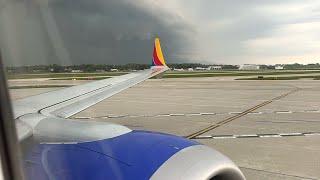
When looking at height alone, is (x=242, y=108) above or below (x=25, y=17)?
below

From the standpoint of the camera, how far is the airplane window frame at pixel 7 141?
1.25m

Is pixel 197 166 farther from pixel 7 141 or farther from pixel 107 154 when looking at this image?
pixel 7 141

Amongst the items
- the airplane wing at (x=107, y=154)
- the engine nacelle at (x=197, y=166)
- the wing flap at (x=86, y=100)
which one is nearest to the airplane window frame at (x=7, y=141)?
the airplane wing at (x=107, y=154)

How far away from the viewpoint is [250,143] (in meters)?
10.1

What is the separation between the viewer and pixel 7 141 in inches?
50.3

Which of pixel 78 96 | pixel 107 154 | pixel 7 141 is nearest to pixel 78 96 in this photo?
pixel 78 96

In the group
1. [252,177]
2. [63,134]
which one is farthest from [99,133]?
[252,177]

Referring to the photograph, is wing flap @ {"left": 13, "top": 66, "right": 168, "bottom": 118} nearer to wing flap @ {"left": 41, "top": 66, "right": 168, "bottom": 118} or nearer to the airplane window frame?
wing flap @ {"left": 41, "top": 66, "right": 168, "bottom": 118}

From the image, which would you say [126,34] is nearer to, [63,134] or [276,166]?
[63,134]

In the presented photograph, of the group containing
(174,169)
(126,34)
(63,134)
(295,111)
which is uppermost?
(126,34)

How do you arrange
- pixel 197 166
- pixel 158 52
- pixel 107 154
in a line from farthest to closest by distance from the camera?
pixel 158 52, pixel 197 166, pixel 107 154

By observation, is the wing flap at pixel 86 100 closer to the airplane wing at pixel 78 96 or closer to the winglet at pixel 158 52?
the airplane wing at pixel 78 96

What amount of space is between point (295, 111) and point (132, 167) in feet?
51.8

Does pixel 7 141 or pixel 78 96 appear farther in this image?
pixel 78 96
